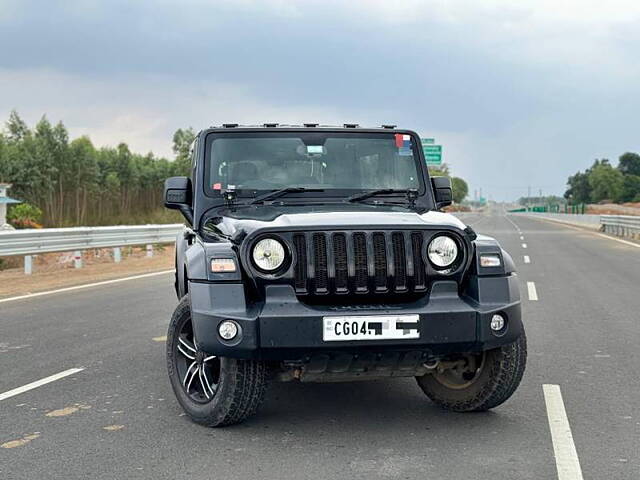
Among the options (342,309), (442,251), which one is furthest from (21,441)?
(442,251)

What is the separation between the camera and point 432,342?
14.1 feet

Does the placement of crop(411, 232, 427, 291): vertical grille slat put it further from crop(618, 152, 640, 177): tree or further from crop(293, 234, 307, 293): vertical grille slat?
crop(618, 152, 640, 177): tree

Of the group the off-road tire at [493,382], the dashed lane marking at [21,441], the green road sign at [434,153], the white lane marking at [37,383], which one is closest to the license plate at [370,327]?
the off-road tire at [493,382]

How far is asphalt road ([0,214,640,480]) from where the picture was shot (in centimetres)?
399

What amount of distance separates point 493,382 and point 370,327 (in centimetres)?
106

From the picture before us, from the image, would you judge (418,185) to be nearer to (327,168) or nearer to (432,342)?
(327,168)

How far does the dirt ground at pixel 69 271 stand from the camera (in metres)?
13.5

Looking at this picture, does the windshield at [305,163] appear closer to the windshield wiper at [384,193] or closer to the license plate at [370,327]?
the windshield wiper at [384,193]

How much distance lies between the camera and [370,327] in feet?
13.9

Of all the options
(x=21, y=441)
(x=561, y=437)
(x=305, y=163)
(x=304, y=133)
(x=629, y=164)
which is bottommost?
(x=561, y=437)

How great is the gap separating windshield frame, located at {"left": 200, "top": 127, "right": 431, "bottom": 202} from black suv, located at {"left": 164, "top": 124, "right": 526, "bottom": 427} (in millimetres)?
566

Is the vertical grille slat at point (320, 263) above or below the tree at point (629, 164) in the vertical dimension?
below

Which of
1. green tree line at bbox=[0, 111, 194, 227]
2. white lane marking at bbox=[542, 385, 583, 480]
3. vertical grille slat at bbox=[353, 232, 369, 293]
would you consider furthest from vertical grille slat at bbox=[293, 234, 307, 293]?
green tree line at bbox=[0, 111, 194, 227]

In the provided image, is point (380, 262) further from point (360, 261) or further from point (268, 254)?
point (268, 254)
